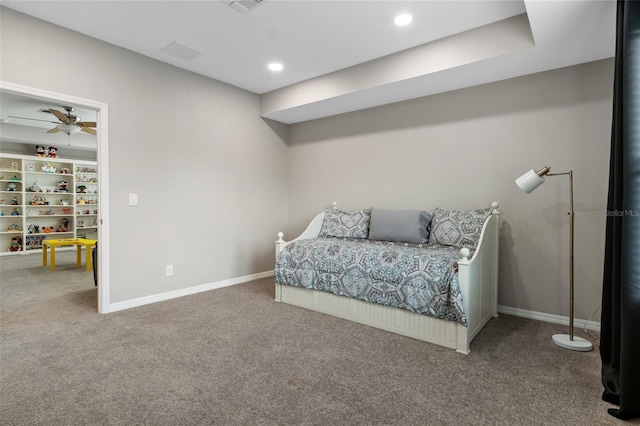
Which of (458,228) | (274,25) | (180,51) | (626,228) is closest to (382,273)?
(458,228)

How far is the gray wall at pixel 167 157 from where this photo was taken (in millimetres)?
2789

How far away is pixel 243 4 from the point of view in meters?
2.40

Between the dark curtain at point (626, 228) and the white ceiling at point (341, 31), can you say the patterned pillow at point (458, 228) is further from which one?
the white ceiling at point (341, 31)

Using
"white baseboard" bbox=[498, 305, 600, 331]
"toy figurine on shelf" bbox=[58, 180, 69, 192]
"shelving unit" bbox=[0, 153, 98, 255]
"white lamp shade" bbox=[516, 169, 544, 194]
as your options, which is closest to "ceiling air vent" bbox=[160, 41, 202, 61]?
"white lamp shade" bbox=[516, 169, 544, 194]

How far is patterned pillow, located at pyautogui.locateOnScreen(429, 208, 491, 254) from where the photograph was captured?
9.48 ft

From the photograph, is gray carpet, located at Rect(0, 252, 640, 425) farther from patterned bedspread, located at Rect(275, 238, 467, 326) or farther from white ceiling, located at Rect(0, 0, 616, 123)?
white ceiling, located at Rect(0, 0, 616, 123)

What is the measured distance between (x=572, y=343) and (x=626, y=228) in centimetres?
122

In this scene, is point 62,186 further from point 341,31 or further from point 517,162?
point 517,162

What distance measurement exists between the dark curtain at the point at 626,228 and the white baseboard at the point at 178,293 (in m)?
3.58

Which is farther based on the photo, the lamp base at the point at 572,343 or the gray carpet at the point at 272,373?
the lamp base at the point at 572,343

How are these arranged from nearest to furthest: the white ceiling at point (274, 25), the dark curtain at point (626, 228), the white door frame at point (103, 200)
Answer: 1. the dark curtain at point (626, 228)
2. the white ceiling at point (274, 25)
3. the white door frame at point (103, 200)

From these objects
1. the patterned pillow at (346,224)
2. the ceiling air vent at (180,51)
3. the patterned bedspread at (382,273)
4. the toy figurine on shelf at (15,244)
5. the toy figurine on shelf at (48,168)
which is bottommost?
the toy figurine on shelf at (15,244)

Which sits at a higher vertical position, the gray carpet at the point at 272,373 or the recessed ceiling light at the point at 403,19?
the recessed ceiling light at the point at 403,19

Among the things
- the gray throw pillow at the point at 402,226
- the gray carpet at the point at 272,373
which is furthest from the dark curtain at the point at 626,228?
the gray throw pillow at the point at 402,226
